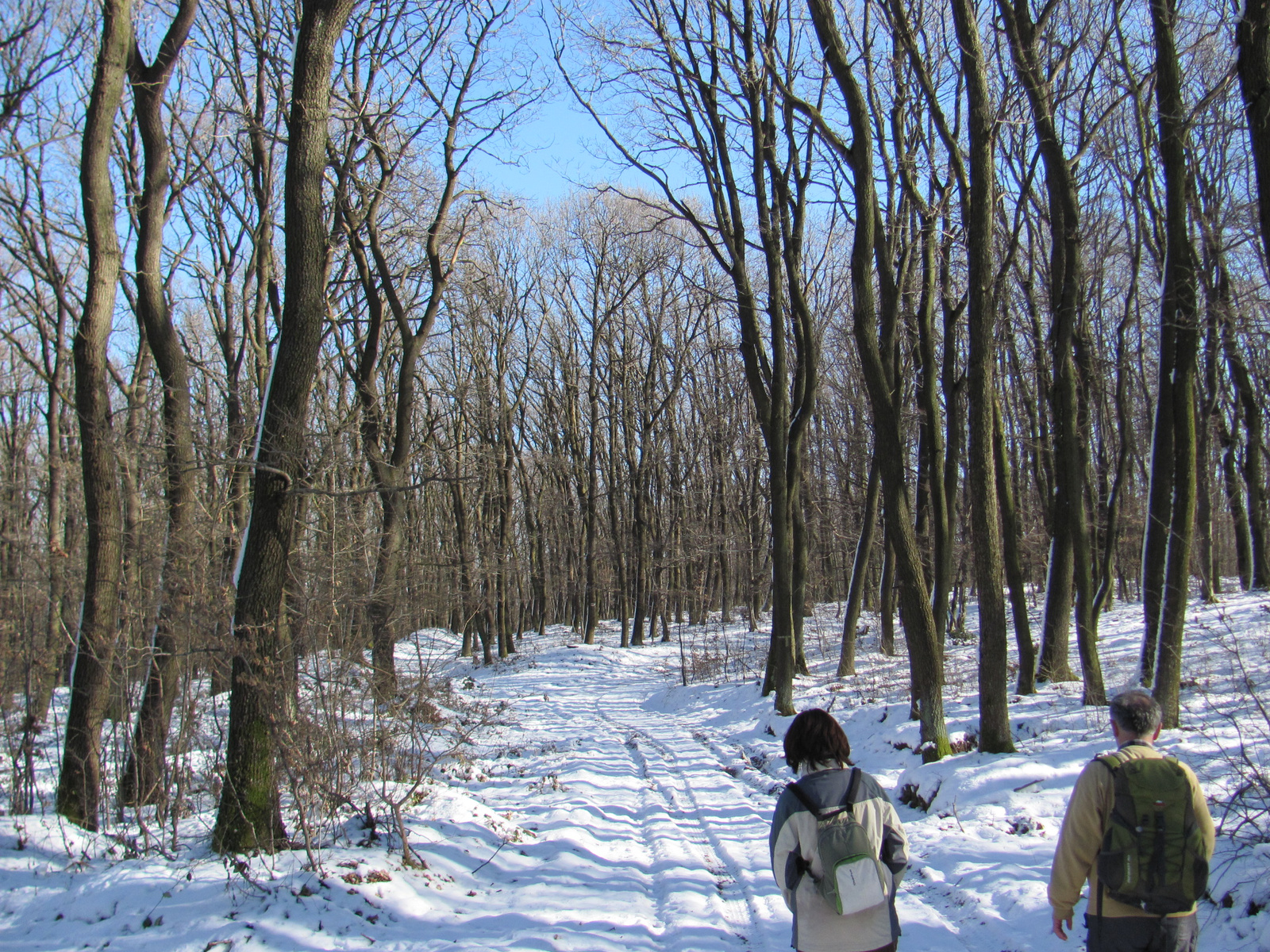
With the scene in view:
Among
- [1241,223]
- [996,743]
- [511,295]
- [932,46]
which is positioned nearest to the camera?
[996,743]

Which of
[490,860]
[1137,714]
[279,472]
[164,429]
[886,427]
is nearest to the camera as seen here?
[1137,714]

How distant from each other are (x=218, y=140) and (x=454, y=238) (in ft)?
15.1

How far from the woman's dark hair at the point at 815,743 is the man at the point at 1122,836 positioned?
1021 millimetres

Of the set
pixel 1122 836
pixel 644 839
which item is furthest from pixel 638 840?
pixel 1122 836

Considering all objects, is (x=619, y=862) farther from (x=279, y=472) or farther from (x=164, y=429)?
(x=164, y=429)

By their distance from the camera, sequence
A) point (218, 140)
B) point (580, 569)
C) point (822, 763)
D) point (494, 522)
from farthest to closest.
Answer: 1. point (580, 569)
2. point (494, 522)
3. point (218, 140)
4. point (822, 763)

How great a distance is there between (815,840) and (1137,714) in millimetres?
1467

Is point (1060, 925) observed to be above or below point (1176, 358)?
below

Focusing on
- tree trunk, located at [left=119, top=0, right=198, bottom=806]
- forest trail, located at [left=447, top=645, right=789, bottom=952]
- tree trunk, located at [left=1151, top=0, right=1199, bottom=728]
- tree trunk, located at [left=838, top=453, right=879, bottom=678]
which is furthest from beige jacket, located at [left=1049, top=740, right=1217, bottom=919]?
tree trunk, located at [left=838, top=453, right=879, bottom=678]

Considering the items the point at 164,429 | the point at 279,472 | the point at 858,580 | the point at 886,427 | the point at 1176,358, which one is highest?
the point at 1176,358

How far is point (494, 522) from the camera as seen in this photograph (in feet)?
111

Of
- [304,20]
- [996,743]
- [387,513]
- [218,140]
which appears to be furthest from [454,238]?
[996,743]

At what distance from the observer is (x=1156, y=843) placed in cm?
294

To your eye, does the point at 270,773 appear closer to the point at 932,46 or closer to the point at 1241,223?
the point at 932,46
